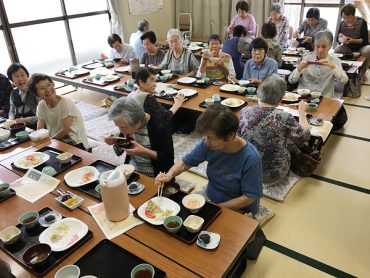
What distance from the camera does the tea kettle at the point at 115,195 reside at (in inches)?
59.3

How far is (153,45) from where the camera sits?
4.71 metres

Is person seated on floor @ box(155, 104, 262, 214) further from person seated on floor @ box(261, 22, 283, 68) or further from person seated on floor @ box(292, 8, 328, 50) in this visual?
person seated on floor @ box(292, 8, 328, 50)

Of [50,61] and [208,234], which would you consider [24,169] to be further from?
[50,61]

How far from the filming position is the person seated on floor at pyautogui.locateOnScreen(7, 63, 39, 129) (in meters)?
3.28

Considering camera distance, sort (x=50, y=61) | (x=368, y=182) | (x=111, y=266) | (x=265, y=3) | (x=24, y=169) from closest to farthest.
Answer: (x=111, y=266), (x=24, y=169), (x=368, y=182), (x=50, y=61), (x=265, y=3)

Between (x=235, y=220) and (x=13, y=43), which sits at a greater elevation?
(x=13, y=43)

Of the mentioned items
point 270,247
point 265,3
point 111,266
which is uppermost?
point 265,3

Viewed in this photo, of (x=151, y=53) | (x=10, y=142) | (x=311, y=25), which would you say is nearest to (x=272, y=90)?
(x=10, y=142)

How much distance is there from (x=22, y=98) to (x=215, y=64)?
2.42 m

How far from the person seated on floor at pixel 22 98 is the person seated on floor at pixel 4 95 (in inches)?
16.1

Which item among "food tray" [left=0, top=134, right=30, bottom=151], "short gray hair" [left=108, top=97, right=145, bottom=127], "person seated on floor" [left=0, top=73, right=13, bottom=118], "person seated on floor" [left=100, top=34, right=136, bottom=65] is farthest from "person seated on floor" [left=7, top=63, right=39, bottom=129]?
"person seated on floor" [left=100, top=34, right=136, bottom=65]

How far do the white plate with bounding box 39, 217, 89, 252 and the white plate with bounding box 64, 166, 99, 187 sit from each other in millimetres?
350

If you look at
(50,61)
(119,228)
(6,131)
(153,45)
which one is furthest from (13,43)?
(119,228)

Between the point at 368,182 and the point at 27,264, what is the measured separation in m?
3.00
